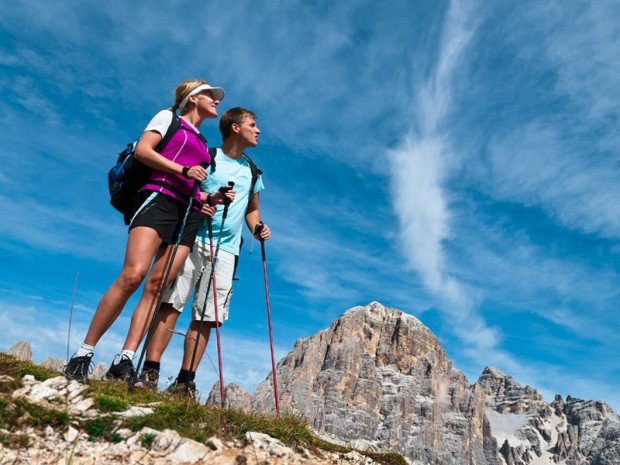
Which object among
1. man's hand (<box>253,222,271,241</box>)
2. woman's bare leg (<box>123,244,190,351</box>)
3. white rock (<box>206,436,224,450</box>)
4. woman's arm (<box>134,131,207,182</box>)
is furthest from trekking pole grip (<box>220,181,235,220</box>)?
white rock (<box>206,436,224,450</box>)

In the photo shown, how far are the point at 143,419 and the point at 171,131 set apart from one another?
4277mm

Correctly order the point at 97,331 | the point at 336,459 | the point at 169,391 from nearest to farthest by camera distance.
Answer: the point at 336,459, the point at 97,331, the point at 169,391

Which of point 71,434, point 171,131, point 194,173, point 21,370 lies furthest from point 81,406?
point 171,131

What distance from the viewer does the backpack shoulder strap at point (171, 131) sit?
7.61 m

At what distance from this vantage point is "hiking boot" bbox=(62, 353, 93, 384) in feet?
21.1

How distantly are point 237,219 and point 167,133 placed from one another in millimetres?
2060

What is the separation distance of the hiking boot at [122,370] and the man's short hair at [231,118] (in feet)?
14.4

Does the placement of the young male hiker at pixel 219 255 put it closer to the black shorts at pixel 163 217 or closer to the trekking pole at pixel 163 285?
the trekking pole at pixel 163 285

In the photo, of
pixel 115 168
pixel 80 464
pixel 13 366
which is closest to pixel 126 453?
pixel 80 464

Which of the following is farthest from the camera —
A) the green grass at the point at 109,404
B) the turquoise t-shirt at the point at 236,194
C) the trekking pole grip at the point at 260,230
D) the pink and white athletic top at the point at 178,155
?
the trekking pole grip at the point at 260,230

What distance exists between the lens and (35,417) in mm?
5160

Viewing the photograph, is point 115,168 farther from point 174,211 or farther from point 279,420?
point 279,420

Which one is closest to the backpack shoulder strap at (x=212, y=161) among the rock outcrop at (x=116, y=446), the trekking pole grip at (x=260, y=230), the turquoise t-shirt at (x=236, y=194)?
the turquoise t-shirt at (x=236, y=194)

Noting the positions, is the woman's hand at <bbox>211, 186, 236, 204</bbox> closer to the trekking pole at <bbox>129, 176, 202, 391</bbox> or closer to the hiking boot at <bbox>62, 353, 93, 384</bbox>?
the trekking pole at <bbox>129, 176, 202, 391</bbox>
